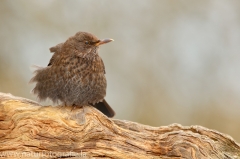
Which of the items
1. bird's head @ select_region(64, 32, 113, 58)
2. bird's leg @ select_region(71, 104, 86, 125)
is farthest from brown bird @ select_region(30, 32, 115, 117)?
bird's leg @ select_region(71, 104, 86, 125)

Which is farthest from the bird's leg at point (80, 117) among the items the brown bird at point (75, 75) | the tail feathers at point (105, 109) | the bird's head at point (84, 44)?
the tail feathers at point (105, 109)

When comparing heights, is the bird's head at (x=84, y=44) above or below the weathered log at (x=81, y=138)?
above

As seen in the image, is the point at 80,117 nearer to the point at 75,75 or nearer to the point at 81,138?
the point at 81,138

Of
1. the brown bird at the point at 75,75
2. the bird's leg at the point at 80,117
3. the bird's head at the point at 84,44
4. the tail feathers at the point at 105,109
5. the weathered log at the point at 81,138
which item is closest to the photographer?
the weathered log at the point at 81,138

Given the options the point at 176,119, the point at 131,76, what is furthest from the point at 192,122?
the point at 131,76

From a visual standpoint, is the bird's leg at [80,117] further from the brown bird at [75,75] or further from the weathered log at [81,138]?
the brown bird at [75,75]
